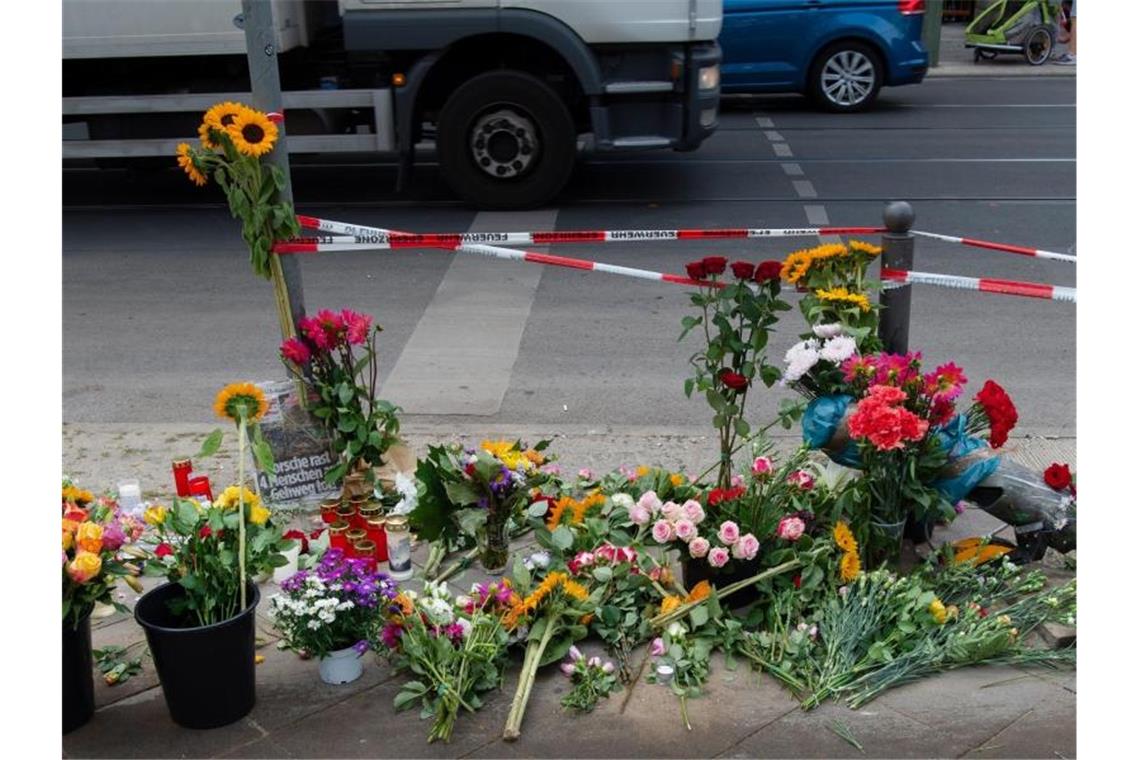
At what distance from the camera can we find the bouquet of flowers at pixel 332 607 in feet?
13.0

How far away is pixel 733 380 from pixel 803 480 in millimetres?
458

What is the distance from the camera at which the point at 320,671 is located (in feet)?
13.5

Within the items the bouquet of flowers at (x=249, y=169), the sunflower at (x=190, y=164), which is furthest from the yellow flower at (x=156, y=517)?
the sunflower at (x=190, y=164)

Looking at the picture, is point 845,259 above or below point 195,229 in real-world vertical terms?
below

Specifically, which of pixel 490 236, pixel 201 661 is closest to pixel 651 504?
pixel 201 661

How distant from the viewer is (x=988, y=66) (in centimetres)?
2066

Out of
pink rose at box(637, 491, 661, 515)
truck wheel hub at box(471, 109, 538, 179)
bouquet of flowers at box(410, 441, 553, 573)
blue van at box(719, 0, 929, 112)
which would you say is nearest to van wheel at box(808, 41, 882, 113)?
blue van at box(719, 0, 929, 112)

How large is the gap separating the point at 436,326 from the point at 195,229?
12.3 feet

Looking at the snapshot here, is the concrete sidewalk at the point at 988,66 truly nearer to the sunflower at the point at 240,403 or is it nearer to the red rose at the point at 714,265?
the red rose at the point at 714,265

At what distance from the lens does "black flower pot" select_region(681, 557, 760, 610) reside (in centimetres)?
436

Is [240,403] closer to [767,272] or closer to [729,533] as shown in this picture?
[729,533]

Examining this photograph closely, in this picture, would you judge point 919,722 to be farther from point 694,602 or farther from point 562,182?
point 562,182

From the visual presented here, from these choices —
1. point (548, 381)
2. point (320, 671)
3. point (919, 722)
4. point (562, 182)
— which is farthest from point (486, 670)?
point (562, 182)

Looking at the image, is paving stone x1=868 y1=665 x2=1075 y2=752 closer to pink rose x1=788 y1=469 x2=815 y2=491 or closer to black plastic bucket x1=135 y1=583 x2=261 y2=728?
pink rose x1=788 y1=469 x2=815 y2=491
